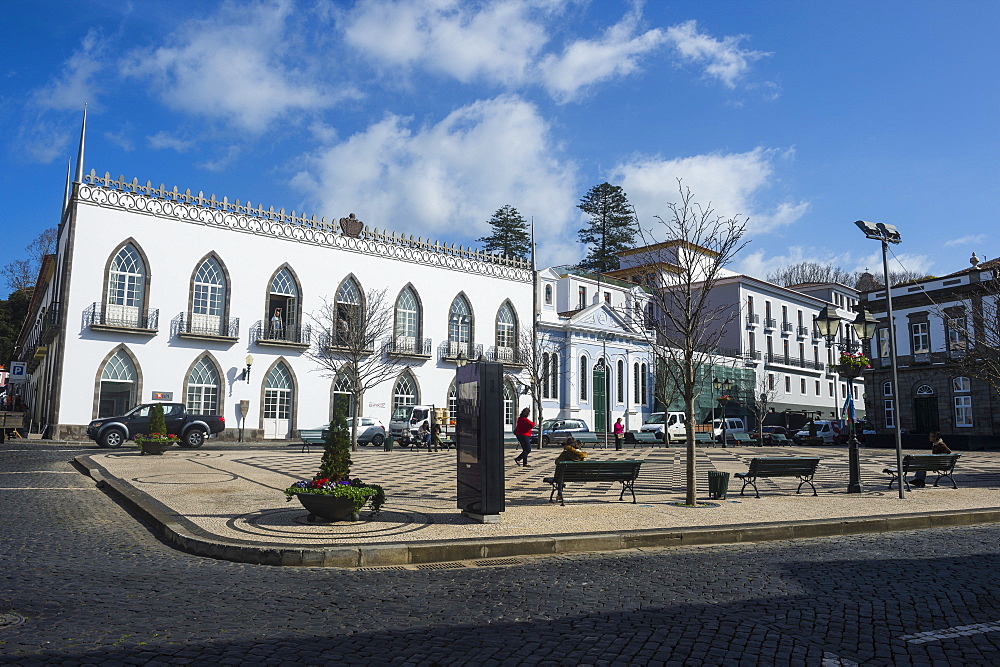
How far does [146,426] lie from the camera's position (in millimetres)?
26828

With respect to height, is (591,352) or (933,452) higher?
(591,352)

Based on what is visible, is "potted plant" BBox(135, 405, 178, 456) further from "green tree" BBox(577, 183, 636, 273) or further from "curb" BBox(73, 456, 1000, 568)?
"green tree" BBox(577, 183, 636, 273)

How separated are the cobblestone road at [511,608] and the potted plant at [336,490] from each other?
1812 millimetres

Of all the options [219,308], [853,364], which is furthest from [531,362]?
[853,364]

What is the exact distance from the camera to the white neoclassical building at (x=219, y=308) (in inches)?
1235

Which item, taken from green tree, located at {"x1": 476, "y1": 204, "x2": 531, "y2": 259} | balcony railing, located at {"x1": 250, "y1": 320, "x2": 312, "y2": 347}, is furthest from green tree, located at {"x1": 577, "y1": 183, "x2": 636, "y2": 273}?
balcony railing, located at {"x1": 250, "y1": 320, "x2": 312, "y2": 347}

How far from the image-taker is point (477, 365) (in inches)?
402

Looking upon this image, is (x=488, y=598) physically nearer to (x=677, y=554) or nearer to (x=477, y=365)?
A: (x=677, y=554)

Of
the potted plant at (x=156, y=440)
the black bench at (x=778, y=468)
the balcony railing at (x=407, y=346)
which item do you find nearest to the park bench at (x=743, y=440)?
the balcony railing at (x=407, y=346)

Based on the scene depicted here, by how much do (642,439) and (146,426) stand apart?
25.1 metres

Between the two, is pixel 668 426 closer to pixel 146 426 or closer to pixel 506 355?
pixel 506 355

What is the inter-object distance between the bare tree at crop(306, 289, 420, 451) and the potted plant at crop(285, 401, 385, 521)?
2459 centimetres

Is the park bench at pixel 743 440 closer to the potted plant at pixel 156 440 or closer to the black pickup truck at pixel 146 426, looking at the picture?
the black pickup truck at pixel 146 426

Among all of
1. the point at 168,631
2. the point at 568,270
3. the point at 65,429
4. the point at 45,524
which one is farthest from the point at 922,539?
the point at 568,270
